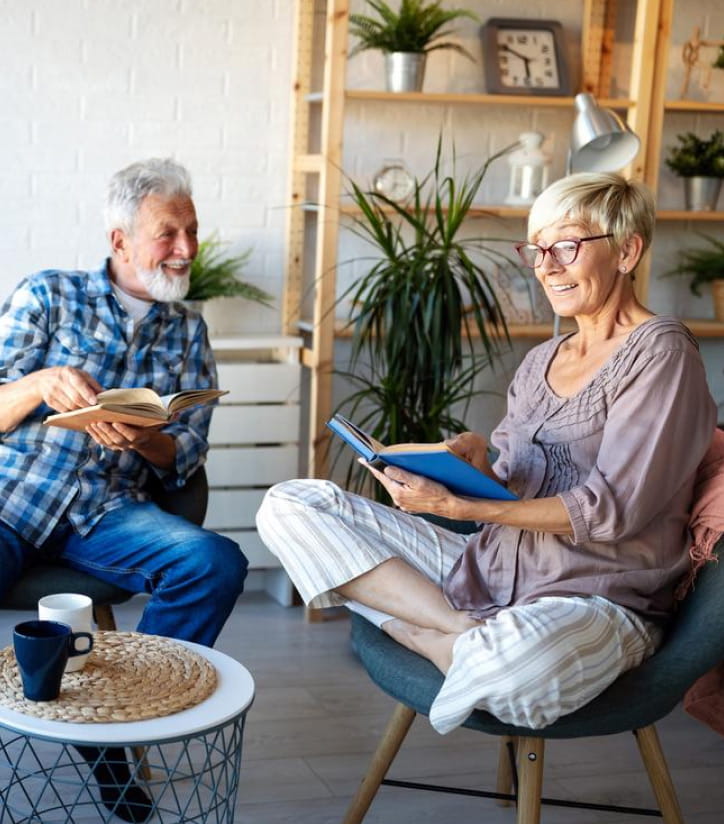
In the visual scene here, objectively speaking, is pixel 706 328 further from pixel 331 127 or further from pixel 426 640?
pixel 426 640


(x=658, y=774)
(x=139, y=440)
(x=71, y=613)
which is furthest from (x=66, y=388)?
(x=658, y=774)

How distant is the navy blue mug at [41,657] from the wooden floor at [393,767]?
822 millimetres

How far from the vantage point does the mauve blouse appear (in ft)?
6.66

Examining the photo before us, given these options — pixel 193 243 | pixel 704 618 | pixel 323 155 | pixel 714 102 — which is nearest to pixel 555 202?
pixel 704 618

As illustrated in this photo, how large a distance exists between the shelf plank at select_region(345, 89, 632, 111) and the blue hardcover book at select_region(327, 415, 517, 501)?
1.75m

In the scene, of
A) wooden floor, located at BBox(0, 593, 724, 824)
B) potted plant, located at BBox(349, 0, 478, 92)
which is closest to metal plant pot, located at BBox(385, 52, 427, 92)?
potted plant, located at BBox(349, 0, 478, 92)

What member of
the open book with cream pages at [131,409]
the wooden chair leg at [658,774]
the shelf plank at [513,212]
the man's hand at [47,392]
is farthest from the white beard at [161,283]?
the wooden chair leg at [658,774]

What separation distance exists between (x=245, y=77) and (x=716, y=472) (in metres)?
2.24

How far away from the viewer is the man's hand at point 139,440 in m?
2.54

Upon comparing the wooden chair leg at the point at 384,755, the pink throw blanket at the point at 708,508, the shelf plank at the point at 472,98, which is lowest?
the wooden chair leg at the point at 384,755

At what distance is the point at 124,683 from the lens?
185 cm

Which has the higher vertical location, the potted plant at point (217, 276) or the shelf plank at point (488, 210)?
the shelf plank at point (488, 210)

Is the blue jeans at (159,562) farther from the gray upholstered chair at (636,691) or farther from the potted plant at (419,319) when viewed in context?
the potted plant at (419,319)

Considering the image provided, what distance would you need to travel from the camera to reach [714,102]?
4.13 m
